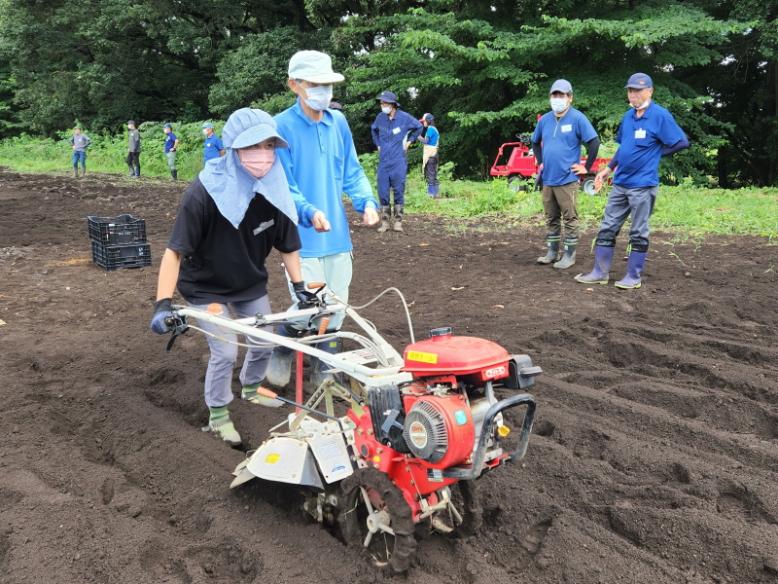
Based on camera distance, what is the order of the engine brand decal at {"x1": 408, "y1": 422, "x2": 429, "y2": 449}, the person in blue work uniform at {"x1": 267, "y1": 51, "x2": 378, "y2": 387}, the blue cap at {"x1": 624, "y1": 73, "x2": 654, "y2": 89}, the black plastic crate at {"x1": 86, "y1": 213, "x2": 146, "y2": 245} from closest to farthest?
the engine brand decal at {"x1": 408, "y1": 422, "x2": 429, "y2": 449} < the person in blue work uniform at {"x1": 267, "y1": 51, "x2": 378, "y2": 387} < the blue cap at {"x1": 624, "y1": 73, "x2": 654, "y2": 89} < the black plastic crate at {"x1": 86, "y1": 213, "x2": 146, "y2": 245}

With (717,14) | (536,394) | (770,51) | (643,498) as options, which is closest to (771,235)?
(536,394)

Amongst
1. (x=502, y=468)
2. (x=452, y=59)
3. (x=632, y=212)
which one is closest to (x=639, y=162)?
(x=632, y=212)

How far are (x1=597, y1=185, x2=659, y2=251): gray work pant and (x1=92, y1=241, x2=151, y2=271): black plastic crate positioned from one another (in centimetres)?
536

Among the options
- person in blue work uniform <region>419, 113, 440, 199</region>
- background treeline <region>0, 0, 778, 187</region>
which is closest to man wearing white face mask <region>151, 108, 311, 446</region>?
person in blue work uniform <region>419, 113, 440, 199</region>

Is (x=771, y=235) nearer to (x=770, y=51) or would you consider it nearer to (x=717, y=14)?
(x=770, y=51)

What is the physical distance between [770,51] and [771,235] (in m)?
9.69

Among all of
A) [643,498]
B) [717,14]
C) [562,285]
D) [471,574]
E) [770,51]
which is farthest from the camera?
[717,14]

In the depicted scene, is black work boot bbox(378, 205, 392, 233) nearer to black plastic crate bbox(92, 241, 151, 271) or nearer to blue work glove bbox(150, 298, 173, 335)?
black plastic crate bbox(92, 241, 151, 271)

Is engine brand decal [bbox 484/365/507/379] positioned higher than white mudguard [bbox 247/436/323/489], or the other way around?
engine brand decal [bbox 484/365/507/379]

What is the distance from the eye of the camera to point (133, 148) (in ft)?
70.1

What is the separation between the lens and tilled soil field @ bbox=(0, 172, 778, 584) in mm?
2873

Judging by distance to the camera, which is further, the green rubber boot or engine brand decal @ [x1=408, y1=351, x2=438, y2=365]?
the green rubber boot

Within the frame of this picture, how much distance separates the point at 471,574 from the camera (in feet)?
9.17

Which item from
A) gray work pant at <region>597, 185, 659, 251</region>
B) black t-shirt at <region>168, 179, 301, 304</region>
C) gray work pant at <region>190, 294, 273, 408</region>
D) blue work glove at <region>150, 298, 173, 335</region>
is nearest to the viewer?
blue work glove at <region>150, 298, 173, 335</region>
